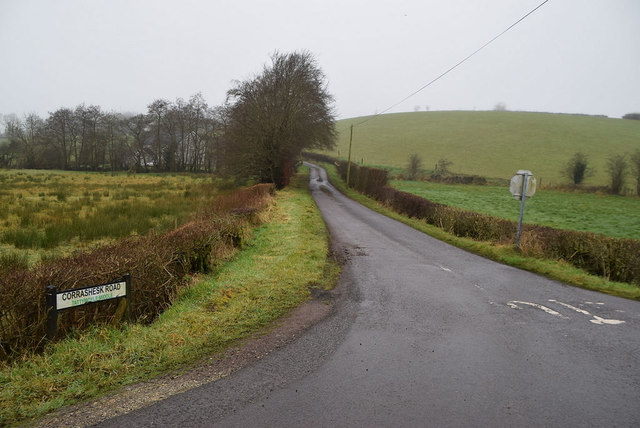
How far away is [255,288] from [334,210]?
14943mm

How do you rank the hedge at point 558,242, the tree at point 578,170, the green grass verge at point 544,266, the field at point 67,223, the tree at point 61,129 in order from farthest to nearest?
the tree at point 61,129 → the tree at point 578,170 → the field at point 67,223 → the hedge at point 558,242 → the green grass verge at point 544,266

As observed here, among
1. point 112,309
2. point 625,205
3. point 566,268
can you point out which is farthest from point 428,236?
point 625,205

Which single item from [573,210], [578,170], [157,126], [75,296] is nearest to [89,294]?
[75,296]

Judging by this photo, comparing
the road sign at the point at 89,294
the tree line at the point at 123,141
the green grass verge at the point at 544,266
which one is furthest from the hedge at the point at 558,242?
the tree line at the point at 123,141

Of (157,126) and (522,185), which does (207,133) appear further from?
(522,185)

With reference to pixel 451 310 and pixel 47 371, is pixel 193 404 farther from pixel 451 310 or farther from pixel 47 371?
pixel 451 310

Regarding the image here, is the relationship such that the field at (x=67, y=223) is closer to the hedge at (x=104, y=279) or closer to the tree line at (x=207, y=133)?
the hedge at (x=104, y=279)

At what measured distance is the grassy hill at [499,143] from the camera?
5619 cm

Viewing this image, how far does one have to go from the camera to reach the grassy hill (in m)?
56.2

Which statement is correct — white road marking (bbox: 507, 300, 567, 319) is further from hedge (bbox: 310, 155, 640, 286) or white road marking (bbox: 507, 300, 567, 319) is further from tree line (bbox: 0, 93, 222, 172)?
tree line (bbox: 0, 93, 222, 172)

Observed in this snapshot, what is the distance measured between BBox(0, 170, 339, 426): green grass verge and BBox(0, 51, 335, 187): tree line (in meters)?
22.6

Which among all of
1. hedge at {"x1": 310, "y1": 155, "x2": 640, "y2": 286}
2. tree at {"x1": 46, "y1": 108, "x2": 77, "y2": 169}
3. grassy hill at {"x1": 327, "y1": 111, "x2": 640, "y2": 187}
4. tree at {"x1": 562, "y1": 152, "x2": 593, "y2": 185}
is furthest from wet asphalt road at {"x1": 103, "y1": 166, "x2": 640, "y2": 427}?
tree at {"x1": 46, "y1": 108, "x2": 77, "y2": 169}

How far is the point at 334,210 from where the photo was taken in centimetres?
2133

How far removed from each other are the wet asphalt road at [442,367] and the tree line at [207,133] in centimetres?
2428
